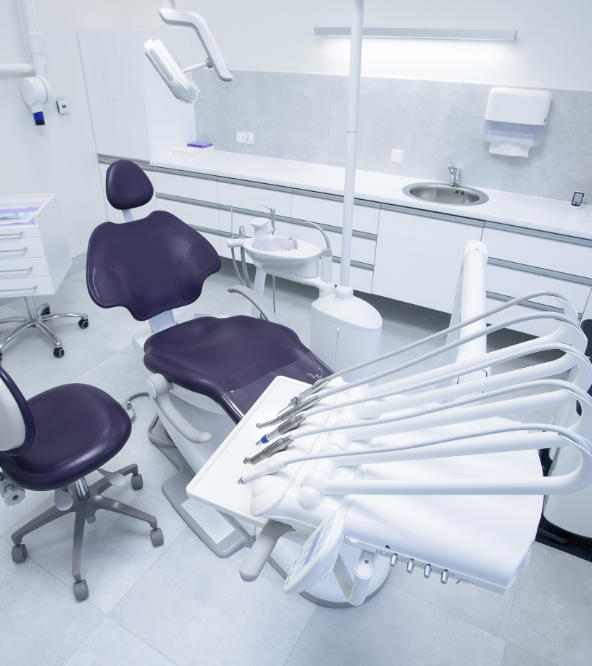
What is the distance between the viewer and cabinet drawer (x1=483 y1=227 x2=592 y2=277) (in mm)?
2682

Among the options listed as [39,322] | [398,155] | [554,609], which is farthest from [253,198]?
[554,609]

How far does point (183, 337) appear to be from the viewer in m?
2.17

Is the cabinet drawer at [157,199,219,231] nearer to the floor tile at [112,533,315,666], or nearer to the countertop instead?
the countertop

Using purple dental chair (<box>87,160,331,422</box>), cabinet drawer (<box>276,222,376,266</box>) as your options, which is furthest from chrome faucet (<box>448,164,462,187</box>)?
purple dental chair (<box>87,160,331,422</box>)

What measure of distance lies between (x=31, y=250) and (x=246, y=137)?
2.01 m

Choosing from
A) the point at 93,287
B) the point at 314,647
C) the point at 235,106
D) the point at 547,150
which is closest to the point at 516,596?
the point at 314,647

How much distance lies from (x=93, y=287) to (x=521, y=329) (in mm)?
2365

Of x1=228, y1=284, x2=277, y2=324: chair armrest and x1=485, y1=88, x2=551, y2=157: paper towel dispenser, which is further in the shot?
x1=485, y1=88, x2=551, y2=157: paper towel dispenser

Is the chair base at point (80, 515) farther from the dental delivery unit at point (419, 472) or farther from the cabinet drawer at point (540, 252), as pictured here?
the cabinet drawer at point (540, 252)

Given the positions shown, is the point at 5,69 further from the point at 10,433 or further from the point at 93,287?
the point at 10,433

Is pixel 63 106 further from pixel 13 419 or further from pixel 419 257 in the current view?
pixel 13 419

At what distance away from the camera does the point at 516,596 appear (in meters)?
1.77

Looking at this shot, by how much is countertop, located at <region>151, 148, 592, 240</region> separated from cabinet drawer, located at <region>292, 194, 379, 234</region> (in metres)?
0.08

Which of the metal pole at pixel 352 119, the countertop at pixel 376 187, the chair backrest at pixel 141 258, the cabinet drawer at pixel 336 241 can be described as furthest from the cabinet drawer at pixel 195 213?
the metal pole at pixel 352 119
